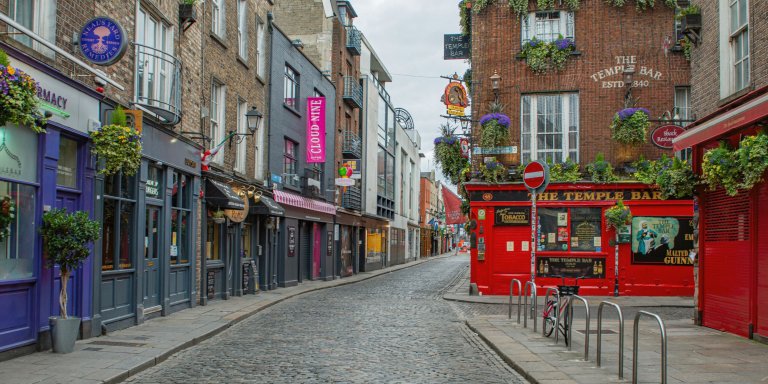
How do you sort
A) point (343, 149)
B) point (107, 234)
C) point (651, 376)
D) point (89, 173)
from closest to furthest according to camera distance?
point (651, 376) → point (89, 173) → point (107, 234) → point (343, 149)

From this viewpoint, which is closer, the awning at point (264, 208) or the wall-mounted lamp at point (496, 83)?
the awning at point (264, 208)

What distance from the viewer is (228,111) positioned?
65.2ft

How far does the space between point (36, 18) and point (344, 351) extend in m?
6.58

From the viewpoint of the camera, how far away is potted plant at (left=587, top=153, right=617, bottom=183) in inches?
816

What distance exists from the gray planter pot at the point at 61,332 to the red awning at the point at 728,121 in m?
10.2

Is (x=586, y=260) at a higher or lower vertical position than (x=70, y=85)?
lower

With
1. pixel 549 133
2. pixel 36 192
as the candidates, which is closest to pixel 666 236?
pixel 549 133

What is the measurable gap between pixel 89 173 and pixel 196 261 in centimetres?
644

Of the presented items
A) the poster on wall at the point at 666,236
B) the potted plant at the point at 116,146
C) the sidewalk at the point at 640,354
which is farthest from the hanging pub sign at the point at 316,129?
the potted plant at the point at 116,146

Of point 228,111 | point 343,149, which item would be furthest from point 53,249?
point 343,149

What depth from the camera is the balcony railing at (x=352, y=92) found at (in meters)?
36.1

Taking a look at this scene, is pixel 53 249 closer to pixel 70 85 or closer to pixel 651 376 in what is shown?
pixel 70 85

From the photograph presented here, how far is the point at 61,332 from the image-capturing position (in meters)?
9.68

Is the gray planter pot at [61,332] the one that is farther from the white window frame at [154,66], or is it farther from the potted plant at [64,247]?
the white window frame at [154,66]
